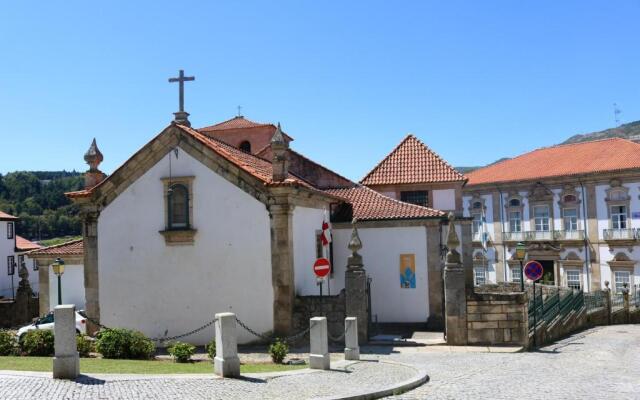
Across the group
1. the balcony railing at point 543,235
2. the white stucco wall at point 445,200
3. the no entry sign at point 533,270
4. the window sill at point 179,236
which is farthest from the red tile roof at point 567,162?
the window sill at point 179,236

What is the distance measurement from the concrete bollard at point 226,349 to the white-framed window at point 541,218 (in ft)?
121

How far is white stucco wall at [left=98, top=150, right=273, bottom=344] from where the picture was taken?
676 inches

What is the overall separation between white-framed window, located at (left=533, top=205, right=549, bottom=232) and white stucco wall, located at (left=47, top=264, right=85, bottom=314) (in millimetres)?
30799

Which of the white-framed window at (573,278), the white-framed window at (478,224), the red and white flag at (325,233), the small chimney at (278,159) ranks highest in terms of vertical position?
the small chimney at (278,159)

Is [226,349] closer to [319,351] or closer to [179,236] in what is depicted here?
[319,351]

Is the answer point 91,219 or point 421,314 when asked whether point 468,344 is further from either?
point 91,219

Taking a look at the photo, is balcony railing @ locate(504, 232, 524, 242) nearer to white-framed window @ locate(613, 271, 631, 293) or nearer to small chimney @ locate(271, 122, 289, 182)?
white-framed window @ locate(613, 271, 631, 293)

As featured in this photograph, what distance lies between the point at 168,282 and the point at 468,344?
28.5 ft

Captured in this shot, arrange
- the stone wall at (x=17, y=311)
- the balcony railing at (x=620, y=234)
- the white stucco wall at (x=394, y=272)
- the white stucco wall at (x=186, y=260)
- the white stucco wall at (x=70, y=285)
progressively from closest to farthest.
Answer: the white stucco wall at (x=186, y=260) < the white stucco wall at (x=394, y=272) < the white stucco wall at (x=70, y=285) < the stone wall at (x=17, y=311) < the balcony railing at (x=620, y=234)

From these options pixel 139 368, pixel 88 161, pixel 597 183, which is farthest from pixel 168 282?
pixel 597 183

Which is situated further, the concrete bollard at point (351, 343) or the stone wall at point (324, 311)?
the stone wall at point (324, 311)

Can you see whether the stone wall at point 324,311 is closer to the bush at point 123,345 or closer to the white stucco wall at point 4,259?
the bush at point 123,345

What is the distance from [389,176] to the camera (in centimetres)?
2695

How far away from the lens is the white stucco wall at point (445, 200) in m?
25.9
